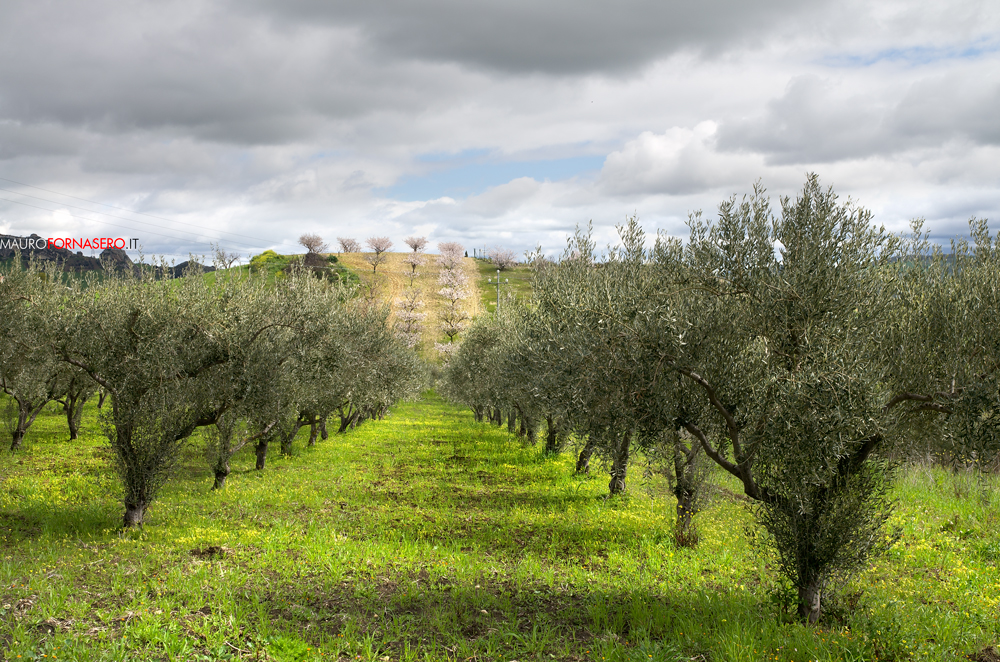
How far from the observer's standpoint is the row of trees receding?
9102 millimetres

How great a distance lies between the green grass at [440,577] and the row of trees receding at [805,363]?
2.28m

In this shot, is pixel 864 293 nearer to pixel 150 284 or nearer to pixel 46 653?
pixel 46 653

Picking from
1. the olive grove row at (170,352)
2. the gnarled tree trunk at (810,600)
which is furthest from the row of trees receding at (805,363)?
the olive grove row at (170,352)

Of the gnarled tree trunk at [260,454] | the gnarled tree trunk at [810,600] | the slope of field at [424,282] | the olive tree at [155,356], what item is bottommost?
the gnarled tree trunk at [260,454]

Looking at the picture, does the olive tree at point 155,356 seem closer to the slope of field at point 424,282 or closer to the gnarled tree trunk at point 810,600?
the gnarled tree trunk at point 810,600

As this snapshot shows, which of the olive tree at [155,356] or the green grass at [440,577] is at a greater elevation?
the olive tree at [155,356]

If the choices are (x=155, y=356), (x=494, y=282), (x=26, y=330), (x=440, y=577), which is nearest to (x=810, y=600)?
(x=440, y=577)

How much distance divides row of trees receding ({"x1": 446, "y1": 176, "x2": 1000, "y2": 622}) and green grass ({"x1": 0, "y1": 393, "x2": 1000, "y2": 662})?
7.46 feet

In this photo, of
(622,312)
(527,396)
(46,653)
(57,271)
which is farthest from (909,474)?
(57,271)

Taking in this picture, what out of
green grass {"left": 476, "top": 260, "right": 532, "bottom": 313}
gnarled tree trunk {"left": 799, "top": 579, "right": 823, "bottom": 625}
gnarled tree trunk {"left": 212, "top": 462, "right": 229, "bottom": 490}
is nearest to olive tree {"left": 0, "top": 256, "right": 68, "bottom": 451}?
gnarled tree trunk {"left": 212, "top": 462, "right": 229, "bottom": 490}

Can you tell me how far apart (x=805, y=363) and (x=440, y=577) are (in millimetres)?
9970

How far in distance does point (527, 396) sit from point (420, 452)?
470 inches

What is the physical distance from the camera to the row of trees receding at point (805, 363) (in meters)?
9.10

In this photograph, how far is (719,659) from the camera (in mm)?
9781
